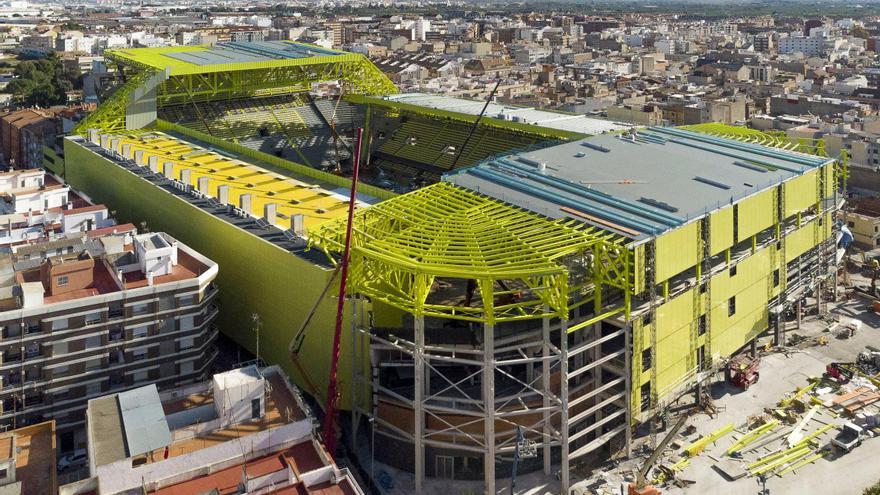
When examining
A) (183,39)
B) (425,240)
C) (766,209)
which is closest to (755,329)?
(766,209)

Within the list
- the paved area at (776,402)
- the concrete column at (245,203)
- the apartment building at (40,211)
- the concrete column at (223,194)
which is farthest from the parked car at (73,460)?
the paved area at (776,402)

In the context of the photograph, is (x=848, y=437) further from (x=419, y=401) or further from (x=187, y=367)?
(x=187, y=367)

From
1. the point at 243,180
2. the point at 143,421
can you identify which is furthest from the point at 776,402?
the point at 243,180

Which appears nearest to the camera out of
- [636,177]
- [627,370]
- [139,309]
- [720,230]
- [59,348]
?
[59,348]

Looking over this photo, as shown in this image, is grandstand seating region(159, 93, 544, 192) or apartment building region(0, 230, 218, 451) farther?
grandstand seating region(159, 93, 544, 192)

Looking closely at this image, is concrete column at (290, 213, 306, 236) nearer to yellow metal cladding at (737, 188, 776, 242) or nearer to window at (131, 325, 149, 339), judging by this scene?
window at (131, 325, 149, 339)

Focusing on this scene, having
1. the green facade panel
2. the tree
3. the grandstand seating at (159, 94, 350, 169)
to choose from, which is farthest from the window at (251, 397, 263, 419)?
the tree
